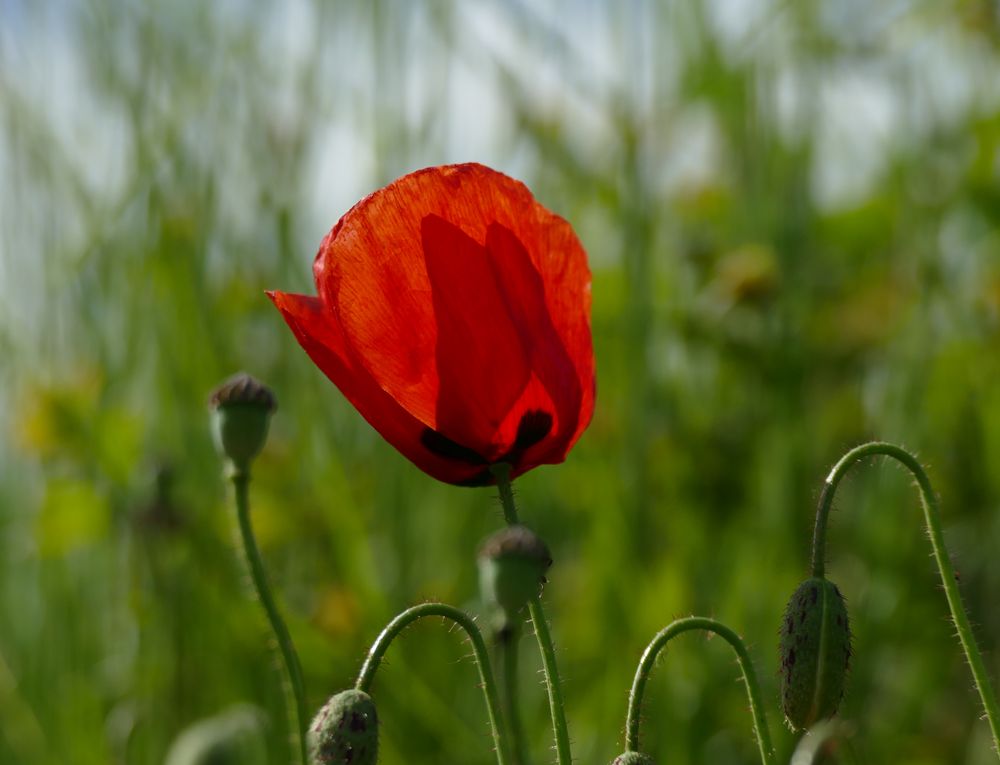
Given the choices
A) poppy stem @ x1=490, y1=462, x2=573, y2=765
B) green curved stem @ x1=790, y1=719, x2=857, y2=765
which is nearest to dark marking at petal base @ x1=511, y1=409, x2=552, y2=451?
poppy stem @ x1=490, y1=462, x2=573, y2=765

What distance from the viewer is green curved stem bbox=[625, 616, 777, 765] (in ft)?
2.51

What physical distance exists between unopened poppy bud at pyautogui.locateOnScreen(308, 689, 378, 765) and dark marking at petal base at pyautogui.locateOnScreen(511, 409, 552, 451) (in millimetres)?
250

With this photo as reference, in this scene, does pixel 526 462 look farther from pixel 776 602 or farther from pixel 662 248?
A: pixel 662 248

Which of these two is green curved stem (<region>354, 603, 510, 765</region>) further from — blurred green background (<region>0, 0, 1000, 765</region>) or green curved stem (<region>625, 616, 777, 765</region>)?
blurred green background (<region>0, 0, 1000, 765</region>)

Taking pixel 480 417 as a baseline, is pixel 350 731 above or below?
below

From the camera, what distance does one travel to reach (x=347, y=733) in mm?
744

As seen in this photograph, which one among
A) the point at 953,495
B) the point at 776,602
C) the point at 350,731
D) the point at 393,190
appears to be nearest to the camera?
the point at 350,731

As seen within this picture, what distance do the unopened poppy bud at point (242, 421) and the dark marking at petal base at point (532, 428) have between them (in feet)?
0.54

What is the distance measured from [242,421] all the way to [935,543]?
445 millimetres

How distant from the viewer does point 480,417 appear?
3.07 feet

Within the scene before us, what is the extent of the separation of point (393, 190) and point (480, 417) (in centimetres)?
16

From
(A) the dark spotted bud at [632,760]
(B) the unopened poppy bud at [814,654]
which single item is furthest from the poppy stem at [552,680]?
(B) the unopened poppy bud at [814,654]

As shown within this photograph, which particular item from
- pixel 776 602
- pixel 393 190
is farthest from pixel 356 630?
pixel 393 190

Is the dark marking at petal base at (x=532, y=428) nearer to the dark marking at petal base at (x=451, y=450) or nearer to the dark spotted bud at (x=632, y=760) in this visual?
the dark marking at petal base at (x=451, y=450)
